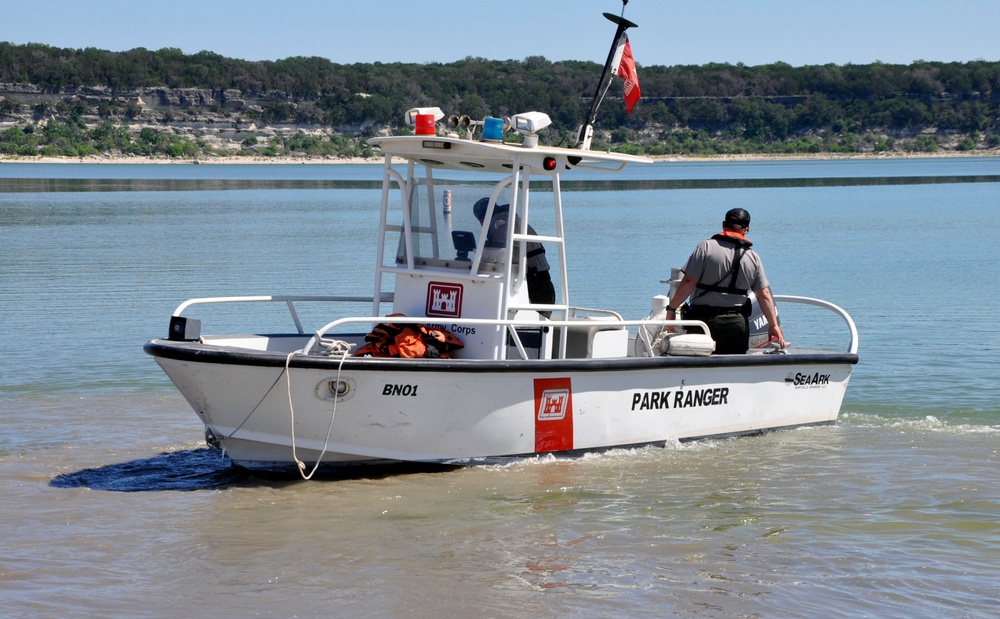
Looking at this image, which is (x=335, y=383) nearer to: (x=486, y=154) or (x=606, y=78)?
(x=486, y=154)

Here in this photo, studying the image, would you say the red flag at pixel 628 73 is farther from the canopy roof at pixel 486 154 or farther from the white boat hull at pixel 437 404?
the white boat hull at pixel 437 404

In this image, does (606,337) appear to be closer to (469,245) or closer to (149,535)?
(469,245)

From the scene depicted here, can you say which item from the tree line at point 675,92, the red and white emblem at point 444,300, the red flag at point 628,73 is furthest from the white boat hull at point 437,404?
the tree line at point 675,92

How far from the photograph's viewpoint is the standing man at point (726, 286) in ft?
31.5

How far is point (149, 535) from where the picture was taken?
7586 millimetres

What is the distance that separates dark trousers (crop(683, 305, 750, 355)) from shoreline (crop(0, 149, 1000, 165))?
4090 inches

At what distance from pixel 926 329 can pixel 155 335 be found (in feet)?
32.7

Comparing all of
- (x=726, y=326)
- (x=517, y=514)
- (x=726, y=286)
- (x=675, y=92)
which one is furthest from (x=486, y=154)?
(x=675, y=92)

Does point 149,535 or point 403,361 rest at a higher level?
point 403,361

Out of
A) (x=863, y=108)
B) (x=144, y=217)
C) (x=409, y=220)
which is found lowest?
(x=144, y=217)

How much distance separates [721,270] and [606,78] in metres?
1.79

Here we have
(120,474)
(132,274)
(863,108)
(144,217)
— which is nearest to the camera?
(120,474)

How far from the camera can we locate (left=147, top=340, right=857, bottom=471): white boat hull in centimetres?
815

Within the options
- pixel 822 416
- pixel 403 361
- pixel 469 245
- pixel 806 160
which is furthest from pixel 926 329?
pixel 806 160
